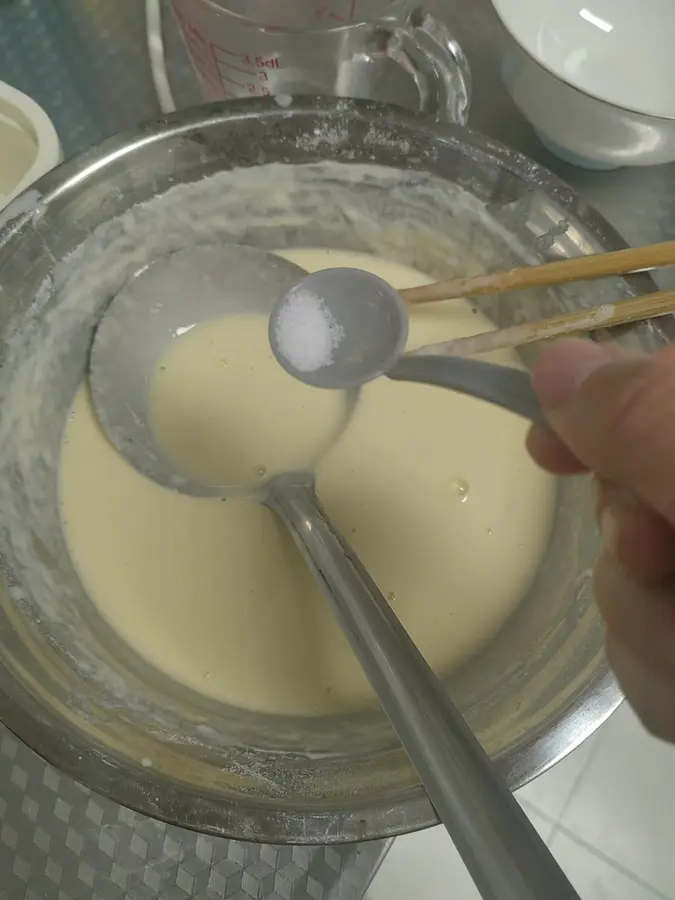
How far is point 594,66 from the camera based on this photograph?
72 cm

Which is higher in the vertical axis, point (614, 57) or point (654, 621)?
point (614, 57)

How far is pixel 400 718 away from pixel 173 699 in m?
0.21

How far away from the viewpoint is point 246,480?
23.5 inches

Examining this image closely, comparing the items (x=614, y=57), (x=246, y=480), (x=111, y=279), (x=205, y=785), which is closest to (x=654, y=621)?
(x=205, y=785)

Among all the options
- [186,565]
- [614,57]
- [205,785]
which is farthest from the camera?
[614,57]

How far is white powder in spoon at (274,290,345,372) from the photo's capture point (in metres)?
0.52

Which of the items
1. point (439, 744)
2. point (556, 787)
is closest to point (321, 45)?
point (439, 744)

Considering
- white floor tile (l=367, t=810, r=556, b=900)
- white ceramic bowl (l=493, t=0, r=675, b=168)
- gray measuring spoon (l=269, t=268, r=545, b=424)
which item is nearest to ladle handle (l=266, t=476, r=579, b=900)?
gray measuring spoon (l=269, t=268, r=545, b=424)

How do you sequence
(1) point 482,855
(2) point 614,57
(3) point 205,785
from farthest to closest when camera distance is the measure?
1. (2) point 614,57
2. (3) point 205,785
3. (1) point 482,855

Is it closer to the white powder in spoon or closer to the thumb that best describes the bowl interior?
the white powder in spoon

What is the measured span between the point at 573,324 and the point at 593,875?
44 centimetres

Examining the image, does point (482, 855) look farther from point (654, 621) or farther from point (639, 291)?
point (639, 291)

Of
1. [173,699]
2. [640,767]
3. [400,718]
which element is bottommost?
[640,767]

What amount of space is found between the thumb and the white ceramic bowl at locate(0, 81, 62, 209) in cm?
45
